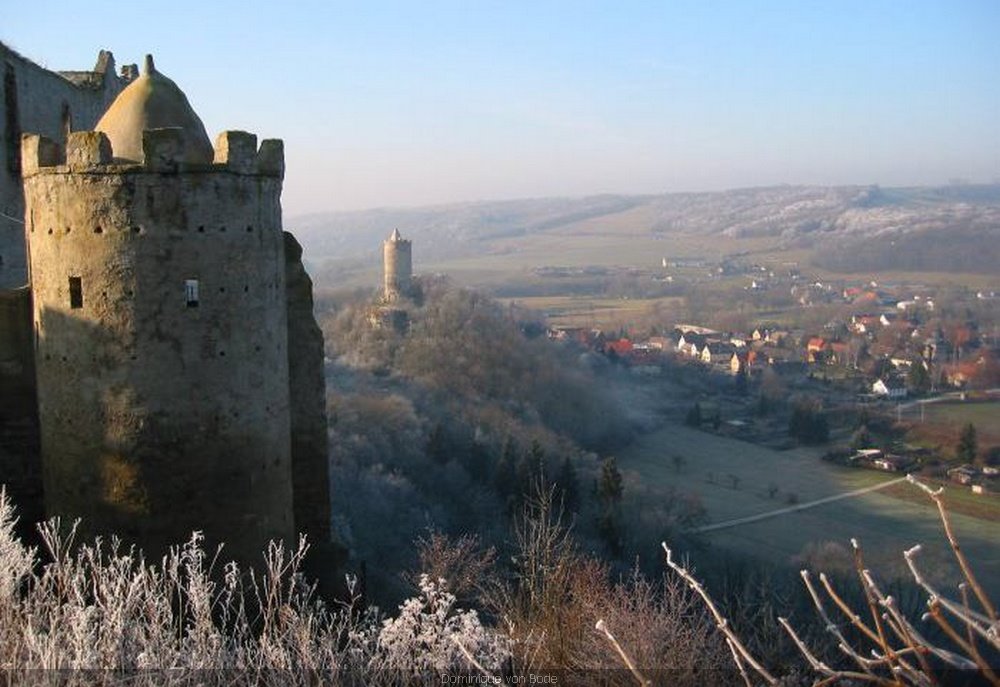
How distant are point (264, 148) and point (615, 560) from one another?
1061 inches

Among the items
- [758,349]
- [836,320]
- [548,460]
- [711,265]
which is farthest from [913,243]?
[548,460]

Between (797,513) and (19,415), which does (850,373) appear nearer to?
(797,513)

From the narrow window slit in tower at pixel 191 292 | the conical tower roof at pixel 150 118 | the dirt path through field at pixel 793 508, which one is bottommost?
the dirt path through field at pixel 793 508

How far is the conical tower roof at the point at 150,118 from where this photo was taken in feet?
27.2

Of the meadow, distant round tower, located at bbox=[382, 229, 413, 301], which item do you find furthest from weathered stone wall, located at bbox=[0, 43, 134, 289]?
distant round tower, located at bbox=[382, 229, 413, 301]

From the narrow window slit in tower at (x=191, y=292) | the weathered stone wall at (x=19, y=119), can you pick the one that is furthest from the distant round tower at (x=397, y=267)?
the narrow window slit in tower at (x=191, y=292)

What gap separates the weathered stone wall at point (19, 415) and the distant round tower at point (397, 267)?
188ft

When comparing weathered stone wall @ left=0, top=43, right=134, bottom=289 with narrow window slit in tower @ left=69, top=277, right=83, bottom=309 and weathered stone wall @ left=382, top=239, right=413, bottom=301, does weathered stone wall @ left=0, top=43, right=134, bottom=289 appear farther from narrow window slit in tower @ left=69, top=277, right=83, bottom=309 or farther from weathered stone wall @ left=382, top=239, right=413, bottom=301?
weathered stone wall @ left=382, top=239, right=413, bottom=301

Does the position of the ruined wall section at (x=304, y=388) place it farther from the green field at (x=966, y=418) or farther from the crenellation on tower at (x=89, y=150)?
the green field at (x=966, y=418)

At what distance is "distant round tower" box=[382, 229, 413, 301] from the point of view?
218 feet

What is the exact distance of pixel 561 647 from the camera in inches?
380

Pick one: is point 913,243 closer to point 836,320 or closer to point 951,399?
point 836,320

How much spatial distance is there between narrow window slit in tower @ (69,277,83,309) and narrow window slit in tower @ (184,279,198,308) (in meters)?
0.87

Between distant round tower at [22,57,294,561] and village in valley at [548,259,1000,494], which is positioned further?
village in valley at [548,259,1000,494]
